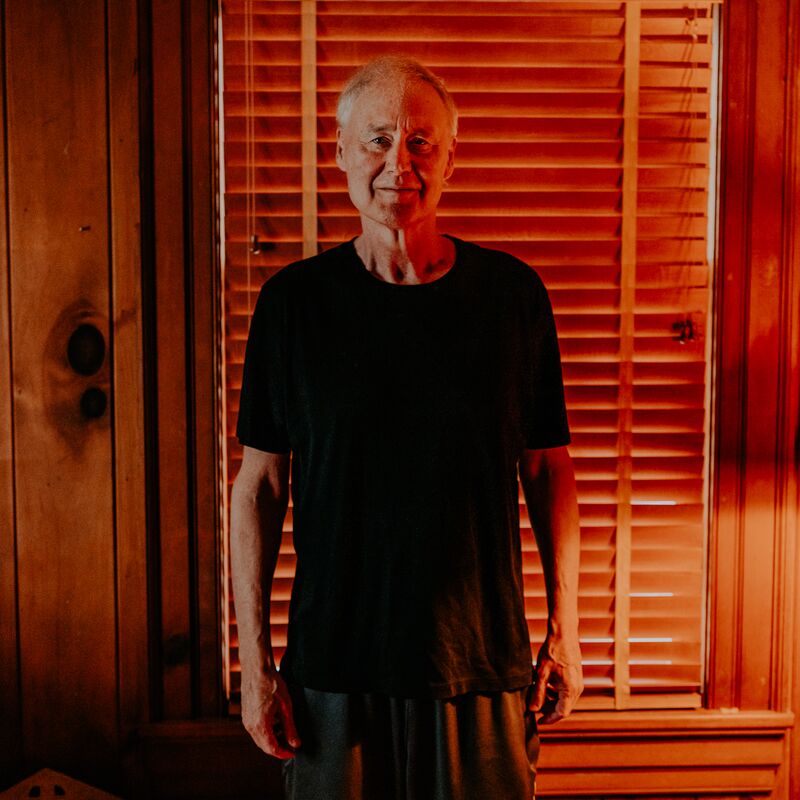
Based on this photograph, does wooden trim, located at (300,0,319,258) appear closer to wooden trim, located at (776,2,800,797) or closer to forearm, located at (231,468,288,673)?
forearm, located at (231,468,288,673)

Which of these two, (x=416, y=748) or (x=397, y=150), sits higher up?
(x=397, y=150)

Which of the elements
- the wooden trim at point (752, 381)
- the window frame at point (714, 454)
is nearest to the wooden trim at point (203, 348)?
the window frame at point (714, 454)

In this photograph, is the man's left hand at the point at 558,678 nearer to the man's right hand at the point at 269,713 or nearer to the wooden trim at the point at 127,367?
the man's right hand at the point at 269,713

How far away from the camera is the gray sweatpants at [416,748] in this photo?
1.23 meters

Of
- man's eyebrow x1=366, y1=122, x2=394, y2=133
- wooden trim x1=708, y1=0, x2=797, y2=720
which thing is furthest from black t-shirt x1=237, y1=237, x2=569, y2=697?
wooden trim x1=708, y1=0, x2=797, y2=720

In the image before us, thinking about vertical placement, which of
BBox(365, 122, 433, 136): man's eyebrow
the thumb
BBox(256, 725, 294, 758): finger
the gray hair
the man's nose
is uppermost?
the gray hair

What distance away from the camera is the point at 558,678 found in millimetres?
1334

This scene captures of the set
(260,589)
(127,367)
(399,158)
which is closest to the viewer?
(399,158)

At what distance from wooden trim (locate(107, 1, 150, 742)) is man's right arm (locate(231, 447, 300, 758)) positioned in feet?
1.46

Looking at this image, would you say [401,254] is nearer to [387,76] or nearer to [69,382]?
[387,76]

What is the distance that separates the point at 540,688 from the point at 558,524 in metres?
0.28

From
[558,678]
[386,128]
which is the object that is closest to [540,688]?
[558,678]

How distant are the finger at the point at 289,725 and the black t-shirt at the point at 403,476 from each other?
5cm

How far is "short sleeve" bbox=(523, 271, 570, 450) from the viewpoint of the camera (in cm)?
130
